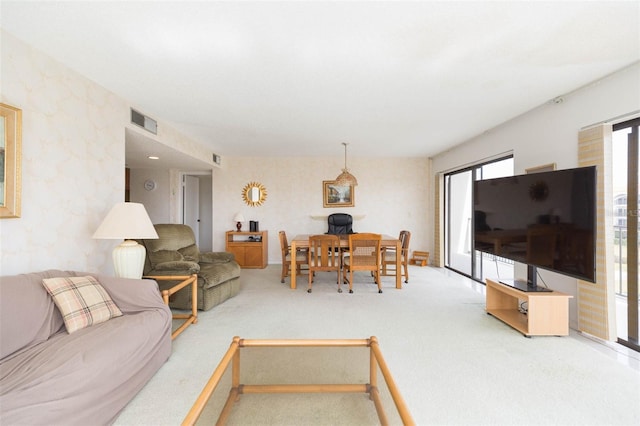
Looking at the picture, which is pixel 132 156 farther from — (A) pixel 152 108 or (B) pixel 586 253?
(B) pixel 586 253

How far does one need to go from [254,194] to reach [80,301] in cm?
435

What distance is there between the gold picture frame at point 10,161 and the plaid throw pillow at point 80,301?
59 centimetres

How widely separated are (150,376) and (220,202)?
15.0 ft

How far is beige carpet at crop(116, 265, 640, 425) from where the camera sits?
60.1 inches

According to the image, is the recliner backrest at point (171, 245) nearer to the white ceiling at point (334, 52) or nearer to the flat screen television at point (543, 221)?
the white ceiling at point (334, 52)

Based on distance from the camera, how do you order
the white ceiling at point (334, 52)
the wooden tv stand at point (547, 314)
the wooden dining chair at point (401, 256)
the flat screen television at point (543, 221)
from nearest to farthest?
the white ceiling at point (334, 52) < the flat screen television at point (543, 221) < the wooden tv stand at point (547, 314) < the wooden dining chair at point (401, 256)

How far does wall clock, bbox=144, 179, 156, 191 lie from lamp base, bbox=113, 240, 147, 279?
13.9ft

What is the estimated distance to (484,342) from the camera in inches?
93.3

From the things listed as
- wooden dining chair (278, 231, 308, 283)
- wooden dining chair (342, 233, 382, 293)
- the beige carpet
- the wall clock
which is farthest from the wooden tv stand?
the wall clock

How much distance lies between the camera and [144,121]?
319 centimetres

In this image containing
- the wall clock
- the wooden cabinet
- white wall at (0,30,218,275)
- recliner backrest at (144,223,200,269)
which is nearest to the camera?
white wall at (0,30,218,275)

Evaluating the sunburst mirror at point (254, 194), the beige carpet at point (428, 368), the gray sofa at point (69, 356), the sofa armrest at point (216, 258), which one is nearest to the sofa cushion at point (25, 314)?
the gray sofa at point (69, 356)

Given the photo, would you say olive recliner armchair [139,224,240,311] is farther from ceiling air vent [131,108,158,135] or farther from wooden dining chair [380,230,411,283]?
wooden dining chair [380,230,411,283]

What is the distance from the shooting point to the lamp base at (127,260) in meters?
2.30
